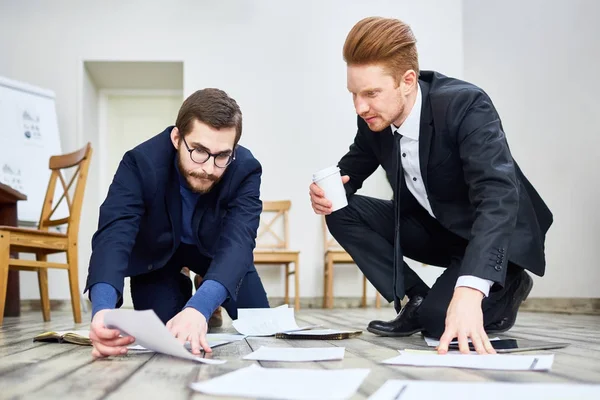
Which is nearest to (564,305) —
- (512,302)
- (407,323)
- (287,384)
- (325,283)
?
(325,283)

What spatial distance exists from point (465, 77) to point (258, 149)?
6.27 feet

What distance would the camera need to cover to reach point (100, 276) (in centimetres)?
154

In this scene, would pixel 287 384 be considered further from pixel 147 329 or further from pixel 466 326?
pixel 466 326

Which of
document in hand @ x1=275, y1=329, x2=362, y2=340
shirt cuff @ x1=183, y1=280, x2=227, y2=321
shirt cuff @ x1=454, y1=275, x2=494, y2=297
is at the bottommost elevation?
document in hand @ x1=275, y1=329, x2=362, y2=340

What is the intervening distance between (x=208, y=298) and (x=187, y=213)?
58cm

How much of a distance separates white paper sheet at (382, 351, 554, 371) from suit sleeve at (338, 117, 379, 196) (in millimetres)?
993

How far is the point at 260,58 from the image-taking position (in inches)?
229

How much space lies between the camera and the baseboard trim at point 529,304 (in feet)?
13.4

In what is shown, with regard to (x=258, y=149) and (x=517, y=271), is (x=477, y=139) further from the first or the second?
(x=258, y=149)

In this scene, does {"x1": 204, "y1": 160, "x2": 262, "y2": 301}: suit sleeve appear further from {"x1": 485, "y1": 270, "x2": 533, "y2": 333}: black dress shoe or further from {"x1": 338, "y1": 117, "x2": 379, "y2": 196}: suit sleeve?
{"x1": 485, "y1": 270, "x2": 533, "y2": 333}: black dress shoe

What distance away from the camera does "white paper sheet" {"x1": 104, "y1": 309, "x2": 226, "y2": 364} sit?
1.16 metres

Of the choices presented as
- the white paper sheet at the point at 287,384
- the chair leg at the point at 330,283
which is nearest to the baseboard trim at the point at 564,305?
the chair leg at the point at 330,283

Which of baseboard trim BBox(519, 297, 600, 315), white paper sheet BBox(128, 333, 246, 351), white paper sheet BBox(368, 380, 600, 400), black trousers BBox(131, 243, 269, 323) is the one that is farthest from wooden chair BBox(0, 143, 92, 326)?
baseboard trim BBox(519, 297, 600, 315)

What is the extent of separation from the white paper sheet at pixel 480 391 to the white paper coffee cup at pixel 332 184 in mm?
971
